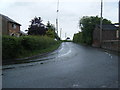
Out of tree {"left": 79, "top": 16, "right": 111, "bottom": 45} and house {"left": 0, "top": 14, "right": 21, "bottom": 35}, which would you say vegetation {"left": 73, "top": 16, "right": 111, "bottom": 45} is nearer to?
tree {"left": 79, "top": 16, "right": 111, "bottom": 45}

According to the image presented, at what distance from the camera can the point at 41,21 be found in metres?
59.7

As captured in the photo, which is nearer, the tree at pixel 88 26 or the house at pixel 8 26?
the house at pixel 8 26

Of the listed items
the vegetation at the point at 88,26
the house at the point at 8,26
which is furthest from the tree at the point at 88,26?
the house at the point at 8,26

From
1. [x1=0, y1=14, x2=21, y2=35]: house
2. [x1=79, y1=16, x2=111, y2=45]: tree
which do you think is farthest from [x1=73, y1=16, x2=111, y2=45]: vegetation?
[x1=0, y1=14, x2=21, y2=35]: house

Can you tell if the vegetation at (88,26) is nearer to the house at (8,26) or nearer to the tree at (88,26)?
the tree at (88,26)

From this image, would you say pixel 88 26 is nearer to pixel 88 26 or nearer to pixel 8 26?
pixel 88 26

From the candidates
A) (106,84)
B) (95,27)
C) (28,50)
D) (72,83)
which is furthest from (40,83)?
(95,27)

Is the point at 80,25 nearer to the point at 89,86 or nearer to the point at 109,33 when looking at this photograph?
the point at 109,33

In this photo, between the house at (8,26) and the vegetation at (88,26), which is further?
the vegetation at (88,26)

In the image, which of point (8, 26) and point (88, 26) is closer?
point (8, 26)

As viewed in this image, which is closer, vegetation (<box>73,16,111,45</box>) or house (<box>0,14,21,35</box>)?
house (<box>0,14,21,35</box>)

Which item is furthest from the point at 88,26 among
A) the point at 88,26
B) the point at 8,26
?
the point at 8,26

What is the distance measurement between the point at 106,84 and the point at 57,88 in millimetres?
1847

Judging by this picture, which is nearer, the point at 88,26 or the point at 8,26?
the point at 8,26
